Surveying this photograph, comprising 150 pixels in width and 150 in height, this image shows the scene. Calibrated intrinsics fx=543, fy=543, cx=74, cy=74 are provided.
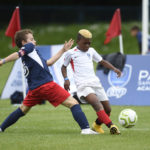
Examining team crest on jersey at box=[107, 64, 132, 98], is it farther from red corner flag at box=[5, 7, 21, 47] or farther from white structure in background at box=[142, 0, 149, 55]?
white structure in background at box=[142, 0, 149, 55]

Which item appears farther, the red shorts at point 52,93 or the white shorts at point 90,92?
the white shorts at point 90,92

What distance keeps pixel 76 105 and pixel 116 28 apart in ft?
25.1

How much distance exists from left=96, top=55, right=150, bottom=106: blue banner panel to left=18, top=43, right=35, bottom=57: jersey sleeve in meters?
5.45

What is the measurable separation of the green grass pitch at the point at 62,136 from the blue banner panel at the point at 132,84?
1.67 m

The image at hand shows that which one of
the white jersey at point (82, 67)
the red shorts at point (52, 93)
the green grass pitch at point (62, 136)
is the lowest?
the green grass pitch at point (62, 136)

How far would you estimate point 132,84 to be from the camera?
44.6ft

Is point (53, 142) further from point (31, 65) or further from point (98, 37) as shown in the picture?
point (98, 37)

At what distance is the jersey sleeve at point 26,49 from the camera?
8.36 metres

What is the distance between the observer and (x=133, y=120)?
28.9 feet

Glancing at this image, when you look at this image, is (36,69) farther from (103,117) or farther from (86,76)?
(103,117)

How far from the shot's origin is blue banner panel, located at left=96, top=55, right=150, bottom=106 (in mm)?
13414

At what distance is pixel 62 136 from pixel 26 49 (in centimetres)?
146

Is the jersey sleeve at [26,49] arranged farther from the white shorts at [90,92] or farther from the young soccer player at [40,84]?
the white shorts at [90,92]

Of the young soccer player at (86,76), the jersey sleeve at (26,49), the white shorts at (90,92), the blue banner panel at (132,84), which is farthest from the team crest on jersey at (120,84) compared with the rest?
the jersey sleeve at (26,49)
